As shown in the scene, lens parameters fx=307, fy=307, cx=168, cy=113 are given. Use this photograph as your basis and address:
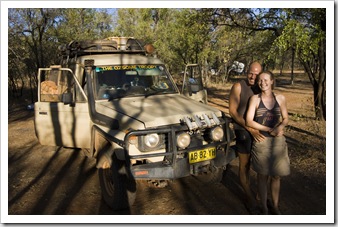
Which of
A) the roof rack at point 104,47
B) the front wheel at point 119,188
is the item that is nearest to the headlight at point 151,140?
the front wheel at point 119,188

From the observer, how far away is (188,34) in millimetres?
20359

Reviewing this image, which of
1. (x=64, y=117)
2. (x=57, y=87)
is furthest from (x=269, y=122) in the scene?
(x=57, y=87)

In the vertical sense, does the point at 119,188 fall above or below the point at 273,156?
below

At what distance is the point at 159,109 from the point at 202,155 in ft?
2.93

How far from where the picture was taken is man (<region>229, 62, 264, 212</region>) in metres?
4.03

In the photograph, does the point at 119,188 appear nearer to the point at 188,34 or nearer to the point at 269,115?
the point at 269,115

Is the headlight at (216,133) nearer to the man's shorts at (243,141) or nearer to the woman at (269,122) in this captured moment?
the man's shorts at (243,141)

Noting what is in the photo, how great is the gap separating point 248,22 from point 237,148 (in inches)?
314

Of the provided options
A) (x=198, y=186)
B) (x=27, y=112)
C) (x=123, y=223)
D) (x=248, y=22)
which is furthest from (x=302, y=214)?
(x=27, y=112)

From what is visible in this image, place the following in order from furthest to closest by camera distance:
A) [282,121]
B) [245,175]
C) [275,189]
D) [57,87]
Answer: [57,87] < [245,175] < [275,189] < [282,121]

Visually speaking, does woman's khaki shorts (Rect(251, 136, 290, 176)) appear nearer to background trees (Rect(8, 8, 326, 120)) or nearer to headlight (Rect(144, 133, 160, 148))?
headlight (Rect(144, 133, 160, 148))

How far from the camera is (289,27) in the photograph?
7422mm

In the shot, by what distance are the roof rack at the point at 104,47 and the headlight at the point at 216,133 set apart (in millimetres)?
2682

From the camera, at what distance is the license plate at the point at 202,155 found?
12.8ft
